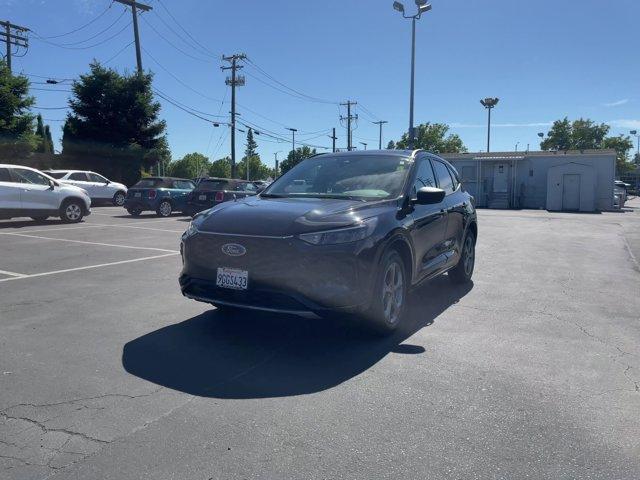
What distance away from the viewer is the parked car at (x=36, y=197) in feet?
48.5

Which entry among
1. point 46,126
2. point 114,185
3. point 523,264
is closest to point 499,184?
point 114,185

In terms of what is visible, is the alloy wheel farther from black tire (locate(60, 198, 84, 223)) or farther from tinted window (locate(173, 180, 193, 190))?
tinted window (locate(173, 180, 193, 190))

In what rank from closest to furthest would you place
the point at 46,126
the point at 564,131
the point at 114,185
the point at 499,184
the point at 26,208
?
the point at 26,208, the point at 114,185, the point at 499,184, the point at 46,126, the point at 564,131

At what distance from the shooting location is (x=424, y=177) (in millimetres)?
6211

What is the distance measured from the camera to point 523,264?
9.73 meters

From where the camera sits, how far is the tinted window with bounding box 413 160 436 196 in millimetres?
5869

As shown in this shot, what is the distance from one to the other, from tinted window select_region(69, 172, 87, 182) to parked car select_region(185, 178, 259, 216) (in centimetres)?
783

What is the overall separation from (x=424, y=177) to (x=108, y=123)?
102 ft

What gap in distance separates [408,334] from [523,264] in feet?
17.5

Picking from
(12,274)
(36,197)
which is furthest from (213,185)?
(12,274)

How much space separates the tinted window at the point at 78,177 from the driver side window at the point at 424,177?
66.6ft

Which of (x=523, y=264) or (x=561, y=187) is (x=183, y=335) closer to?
(x=523, y=264)

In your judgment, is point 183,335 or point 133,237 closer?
point 183,335

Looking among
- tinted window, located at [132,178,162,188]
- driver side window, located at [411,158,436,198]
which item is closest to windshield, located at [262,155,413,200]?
driver side window, located at [411,158,436,198]
